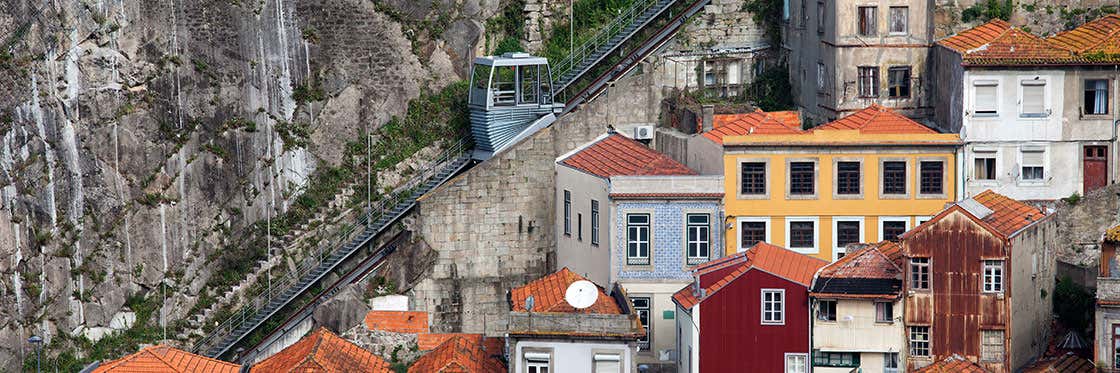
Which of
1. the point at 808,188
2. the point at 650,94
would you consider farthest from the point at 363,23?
the point at 808,188

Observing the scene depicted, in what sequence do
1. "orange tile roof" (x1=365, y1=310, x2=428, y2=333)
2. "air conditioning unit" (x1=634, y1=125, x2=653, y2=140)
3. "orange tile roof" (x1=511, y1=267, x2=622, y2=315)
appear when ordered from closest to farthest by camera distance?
"orange tile roof" (x1=511, y1=267, x2=622, y2=315)
"orange tile roof" (x1=365, y1=310, x2=428, y2=333)
"air conditioning unit" (x1=634, y1=125, x2=653, y2=140)

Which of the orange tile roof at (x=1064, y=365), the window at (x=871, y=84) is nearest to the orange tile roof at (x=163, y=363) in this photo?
the orange tile roof at (x=1064, y=365)

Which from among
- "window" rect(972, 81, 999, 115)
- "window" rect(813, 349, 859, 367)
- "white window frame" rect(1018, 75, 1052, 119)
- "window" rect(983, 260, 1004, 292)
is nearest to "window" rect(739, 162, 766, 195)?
"window" rect(972, 81, 999, 115)

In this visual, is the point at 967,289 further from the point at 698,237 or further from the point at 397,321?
the point at 397,321

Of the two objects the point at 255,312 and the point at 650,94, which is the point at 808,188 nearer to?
the point at 650,94

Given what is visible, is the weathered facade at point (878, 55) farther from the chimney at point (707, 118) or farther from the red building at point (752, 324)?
the red building at point (752, 324)

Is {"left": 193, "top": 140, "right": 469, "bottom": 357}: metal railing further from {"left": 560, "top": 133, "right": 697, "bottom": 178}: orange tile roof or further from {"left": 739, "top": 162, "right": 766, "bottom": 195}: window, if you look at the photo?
{"left": 739, "top": 162, "right": 766, "bottom": 195}: window

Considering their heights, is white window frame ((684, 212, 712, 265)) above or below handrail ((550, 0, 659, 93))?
below
